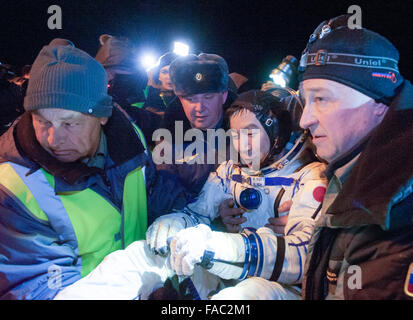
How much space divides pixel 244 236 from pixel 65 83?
1392mm

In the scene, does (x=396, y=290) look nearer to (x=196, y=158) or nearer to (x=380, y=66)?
(x=380, y=66)

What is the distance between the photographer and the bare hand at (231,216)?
221 centimetres

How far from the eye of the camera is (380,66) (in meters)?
1.29

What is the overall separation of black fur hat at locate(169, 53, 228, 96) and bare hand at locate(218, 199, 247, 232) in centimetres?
132

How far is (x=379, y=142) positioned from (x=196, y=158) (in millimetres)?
1813

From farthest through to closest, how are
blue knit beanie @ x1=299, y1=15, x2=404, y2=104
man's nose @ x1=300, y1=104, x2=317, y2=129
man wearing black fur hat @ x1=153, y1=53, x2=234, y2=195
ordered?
1. man wearing black fur hat @ x1=153, y1=53, x2=234, y2=195
2. man's nose @ x1=300, y1=104, x2=317, y2=129
3. blue knit beanie @ x1=299, y1=15, x2=404, y2=104

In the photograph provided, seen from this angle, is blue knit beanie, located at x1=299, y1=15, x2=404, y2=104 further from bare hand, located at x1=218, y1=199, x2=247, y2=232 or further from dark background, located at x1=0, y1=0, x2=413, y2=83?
dark background, located at x1=0, y1=0, x2=413, y2=83

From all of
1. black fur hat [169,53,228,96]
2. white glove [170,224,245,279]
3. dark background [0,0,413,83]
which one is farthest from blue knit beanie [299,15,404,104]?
dark background [0,0,413,83]

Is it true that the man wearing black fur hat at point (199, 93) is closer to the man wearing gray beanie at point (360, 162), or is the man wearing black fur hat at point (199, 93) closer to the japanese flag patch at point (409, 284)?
the man wearing gray beanie at point (360, 162)

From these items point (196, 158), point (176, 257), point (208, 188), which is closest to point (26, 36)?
point (196, 158)

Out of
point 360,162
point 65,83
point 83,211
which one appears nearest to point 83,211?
point 83,211

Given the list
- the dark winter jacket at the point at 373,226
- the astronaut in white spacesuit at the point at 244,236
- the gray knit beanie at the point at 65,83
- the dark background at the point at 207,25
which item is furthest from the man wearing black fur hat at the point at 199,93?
the dark background at the point at 207,25

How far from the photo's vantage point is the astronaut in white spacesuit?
56.0 inches

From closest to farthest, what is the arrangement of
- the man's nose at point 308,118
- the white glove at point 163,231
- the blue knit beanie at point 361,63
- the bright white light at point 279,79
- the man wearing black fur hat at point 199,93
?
the blue knit beanie at point 361,63 < the man's nose at point 308,118 < the white glove at point 163,231 < the man wearing black fur hat at point 199,93 < the bright white light at point 279,79
